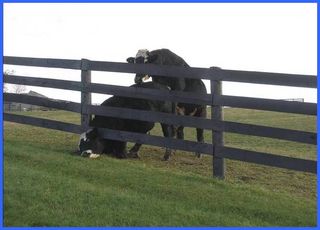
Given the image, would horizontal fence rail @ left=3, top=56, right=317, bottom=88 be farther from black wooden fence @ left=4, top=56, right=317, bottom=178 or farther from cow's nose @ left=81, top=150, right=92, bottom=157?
cow's nose @ left=81, top=150, right=92, bottom=157

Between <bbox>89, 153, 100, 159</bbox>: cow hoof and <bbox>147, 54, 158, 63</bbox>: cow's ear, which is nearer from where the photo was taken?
<bbox>89, 153, 100, 159</bbox>: cow hoof

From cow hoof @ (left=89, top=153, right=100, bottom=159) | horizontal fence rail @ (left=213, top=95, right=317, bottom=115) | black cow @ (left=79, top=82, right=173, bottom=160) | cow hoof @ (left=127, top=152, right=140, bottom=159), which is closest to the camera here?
horizontal fence rail @ (left=213, top=95, right=317, bottom=115)

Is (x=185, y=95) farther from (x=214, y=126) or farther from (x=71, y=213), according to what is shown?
(x=71, y=213)

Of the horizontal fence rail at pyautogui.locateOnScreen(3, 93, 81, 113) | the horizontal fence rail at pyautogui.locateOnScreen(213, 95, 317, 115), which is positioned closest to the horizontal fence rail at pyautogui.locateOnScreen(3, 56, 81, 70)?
the horizontal fence rail at pyautogui.locateOnScreen(3, 93, 81, 113)

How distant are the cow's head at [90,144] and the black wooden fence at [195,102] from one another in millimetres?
200

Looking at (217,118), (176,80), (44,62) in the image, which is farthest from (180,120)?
(44,62)

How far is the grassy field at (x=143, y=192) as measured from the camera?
18.0ft

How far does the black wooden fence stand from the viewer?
7152mm

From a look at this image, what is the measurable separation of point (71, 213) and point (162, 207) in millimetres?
1033

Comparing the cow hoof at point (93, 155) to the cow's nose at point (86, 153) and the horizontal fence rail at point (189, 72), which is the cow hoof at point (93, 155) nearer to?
the cow's nose at point (86, 153)

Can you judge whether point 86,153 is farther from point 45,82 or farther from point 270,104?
point 270,104

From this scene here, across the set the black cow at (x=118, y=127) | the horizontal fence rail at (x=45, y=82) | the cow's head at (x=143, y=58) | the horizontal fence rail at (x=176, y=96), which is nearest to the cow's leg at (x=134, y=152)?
the black cow at (x=118, y=127)

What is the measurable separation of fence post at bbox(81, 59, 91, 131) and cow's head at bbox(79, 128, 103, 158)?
31 cm

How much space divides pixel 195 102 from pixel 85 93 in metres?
2.28
